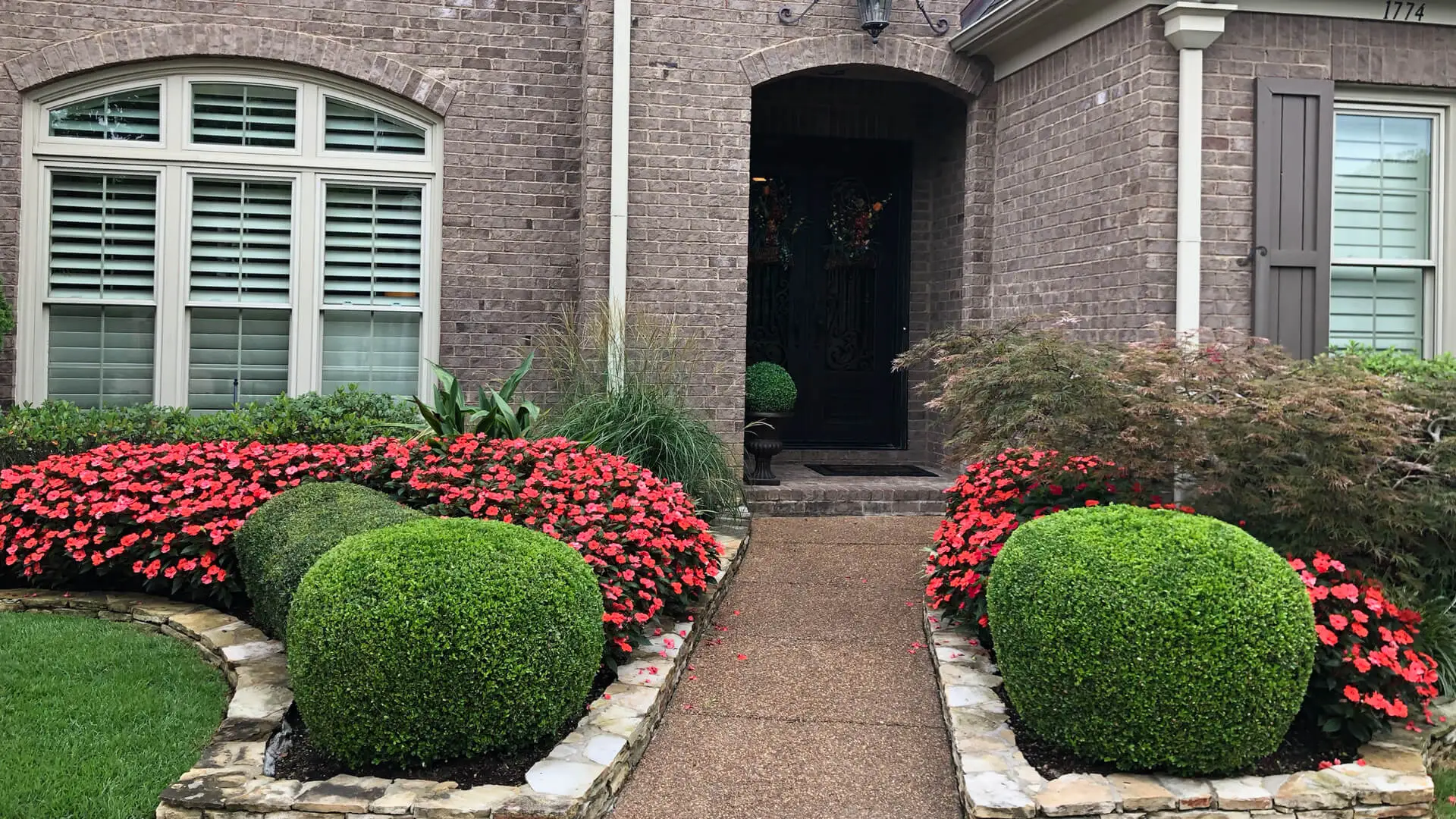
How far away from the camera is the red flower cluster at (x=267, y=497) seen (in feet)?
14.9

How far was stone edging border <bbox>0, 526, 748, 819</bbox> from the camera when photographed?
9.55 feet

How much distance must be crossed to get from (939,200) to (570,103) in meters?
2.71

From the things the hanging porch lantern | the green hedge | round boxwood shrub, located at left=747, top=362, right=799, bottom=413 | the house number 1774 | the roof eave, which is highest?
the hanging porch lantern

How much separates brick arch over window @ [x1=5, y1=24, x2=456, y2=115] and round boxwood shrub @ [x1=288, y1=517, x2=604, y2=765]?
196 inches

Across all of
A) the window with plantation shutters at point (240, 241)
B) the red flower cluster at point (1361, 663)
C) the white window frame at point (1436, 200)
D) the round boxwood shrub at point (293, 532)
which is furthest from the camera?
the window with plantation shutters at point (240, 241)

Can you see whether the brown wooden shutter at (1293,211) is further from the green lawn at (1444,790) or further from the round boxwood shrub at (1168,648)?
the round boxwood shrub at (1168,648)

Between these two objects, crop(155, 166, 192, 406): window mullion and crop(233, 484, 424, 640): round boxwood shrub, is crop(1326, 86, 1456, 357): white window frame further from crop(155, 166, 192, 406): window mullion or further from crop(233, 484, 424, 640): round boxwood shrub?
crop(155, 166, 192, 406): window mullion

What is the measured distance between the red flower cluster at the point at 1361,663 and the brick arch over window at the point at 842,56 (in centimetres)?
465

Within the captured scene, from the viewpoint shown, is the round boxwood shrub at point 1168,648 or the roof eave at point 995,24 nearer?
the round boxwood shrub at point 1168,648

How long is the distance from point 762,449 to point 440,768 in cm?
449

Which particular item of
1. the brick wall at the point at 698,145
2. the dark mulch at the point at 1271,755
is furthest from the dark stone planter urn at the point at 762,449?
the dark mulch at the point at 1271,755

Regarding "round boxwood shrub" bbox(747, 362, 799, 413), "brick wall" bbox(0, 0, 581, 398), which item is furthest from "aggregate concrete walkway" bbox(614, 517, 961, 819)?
"brick wall" bbox(0, 0, 581, 398)

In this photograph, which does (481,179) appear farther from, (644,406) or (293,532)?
(293,532)

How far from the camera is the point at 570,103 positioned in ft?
25.2
